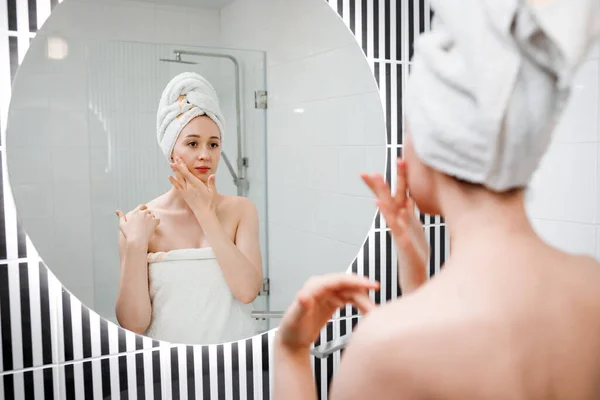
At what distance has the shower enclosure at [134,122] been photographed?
38.9 inches

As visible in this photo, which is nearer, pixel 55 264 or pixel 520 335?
pixel 520 335

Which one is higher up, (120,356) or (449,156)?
(449,156)

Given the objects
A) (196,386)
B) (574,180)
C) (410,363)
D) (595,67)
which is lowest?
(196,386)

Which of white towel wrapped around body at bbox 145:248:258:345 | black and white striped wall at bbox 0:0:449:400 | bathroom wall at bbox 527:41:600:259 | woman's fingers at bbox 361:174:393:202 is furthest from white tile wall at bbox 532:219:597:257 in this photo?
white towel wrapped around body at bbox 145:248:258:345

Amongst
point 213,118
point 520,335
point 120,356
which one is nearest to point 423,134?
point 520,335

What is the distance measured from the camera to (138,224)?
1024 mm

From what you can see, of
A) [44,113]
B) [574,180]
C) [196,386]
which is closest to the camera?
[44,113]

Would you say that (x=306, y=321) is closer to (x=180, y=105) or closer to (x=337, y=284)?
A: (x=337, y=284)

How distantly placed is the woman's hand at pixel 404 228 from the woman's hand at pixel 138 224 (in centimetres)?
44

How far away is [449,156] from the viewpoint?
594 millimetres

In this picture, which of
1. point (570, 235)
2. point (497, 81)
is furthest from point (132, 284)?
point (570, 235)

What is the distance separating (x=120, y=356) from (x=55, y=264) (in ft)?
0.72

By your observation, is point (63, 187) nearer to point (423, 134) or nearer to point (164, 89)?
point (164, 89)

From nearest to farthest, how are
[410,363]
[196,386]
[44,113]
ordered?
1. [410,363]
2. [44,113]
3. [196,386]
